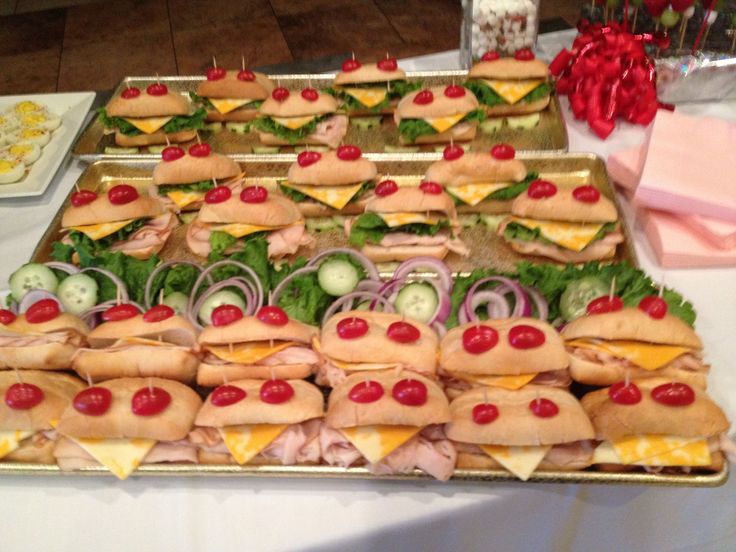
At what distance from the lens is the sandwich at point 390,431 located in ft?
5.80

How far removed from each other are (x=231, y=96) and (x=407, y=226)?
4.81 ft

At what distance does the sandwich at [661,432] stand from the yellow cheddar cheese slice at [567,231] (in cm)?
90

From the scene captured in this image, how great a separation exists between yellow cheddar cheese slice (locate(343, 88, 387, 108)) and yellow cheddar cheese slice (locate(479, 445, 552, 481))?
7.42 feet

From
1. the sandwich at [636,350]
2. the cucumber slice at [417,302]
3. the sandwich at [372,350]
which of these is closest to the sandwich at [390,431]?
the sandwich at [372,350]

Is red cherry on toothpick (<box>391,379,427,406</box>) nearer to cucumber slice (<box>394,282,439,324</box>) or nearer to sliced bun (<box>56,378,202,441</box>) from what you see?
cucumber slice (<box>394,282,439,324</box>)

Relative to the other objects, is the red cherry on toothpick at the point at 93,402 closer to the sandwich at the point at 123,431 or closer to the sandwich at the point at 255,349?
the sandwich at the point at 123,431

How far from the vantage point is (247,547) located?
171 cm

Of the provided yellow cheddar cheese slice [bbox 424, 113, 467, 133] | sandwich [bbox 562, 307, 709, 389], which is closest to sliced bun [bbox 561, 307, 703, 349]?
sandwich [bbox 562, 307, 709, 389]

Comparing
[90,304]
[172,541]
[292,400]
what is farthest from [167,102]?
[172,541]

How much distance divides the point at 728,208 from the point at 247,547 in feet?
7.05

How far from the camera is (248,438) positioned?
6.03 feet

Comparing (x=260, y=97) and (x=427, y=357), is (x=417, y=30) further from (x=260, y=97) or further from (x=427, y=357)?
(x=427, y=357)

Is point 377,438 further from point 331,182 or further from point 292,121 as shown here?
point 292,121

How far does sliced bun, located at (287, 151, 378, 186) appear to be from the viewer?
2918 mm
